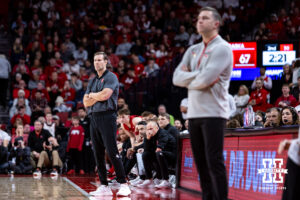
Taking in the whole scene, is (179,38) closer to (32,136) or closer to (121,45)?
(121,45)

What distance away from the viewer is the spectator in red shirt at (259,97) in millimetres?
12461

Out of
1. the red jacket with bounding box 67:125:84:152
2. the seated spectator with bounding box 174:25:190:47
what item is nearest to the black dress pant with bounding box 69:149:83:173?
the red jacket with bounding box 67:125:84:152

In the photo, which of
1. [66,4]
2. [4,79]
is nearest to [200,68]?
[4,79]

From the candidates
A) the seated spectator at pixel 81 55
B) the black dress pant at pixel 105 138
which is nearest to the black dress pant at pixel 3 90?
the seated spectator at pixel 81 55

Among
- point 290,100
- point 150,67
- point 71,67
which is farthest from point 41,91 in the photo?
point 290,100

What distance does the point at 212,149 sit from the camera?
12.6ft

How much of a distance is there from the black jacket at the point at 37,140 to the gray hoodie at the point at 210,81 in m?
9.64

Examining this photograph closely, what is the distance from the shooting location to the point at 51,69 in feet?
54.9

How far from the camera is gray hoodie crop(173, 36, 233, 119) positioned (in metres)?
3.88

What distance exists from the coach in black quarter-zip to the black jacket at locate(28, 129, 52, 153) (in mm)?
6544

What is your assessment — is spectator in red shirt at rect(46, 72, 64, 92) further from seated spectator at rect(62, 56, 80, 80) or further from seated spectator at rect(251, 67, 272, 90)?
seated spectator at rect(251, 67, 272, 90)

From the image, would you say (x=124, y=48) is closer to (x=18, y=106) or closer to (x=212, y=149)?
(x=18, y=106)

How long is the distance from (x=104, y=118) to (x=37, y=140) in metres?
6.97

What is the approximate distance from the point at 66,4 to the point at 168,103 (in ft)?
25.4
